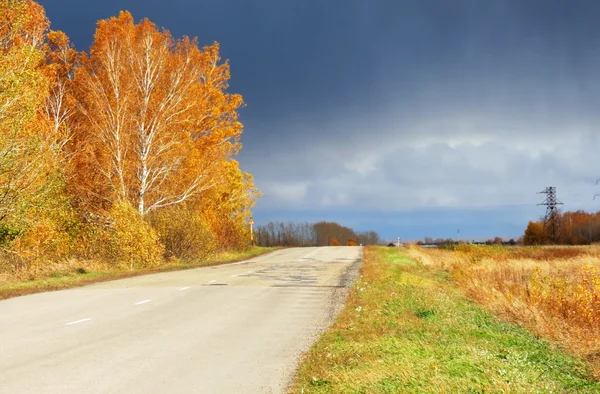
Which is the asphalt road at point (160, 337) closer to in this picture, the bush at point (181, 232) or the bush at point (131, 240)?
the bush at point (131, 240)

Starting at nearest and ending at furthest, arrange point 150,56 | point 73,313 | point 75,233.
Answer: point 73,313 → point 75,233 → point 150,56

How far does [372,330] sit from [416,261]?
24.8m

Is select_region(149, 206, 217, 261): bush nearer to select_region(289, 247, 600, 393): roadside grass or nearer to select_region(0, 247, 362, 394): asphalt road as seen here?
select_region(0, 247, 362, 394): asphalt road

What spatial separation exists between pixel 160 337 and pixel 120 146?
20.3m

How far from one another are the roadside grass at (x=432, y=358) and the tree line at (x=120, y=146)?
15140 millimetres

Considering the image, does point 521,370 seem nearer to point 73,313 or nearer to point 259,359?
point 259,359

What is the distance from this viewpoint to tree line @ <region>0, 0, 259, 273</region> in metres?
23.8

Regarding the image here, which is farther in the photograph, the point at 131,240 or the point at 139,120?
the point at 139,120

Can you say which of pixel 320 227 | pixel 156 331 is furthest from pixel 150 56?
pixel 320 227

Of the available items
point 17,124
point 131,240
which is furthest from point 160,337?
point 131,240

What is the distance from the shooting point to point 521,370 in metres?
6.84

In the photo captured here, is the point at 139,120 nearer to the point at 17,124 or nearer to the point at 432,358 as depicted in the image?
the point at 17,124

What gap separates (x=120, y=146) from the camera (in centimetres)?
2772

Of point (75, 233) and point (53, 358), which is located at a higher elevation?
point (75, 233)
